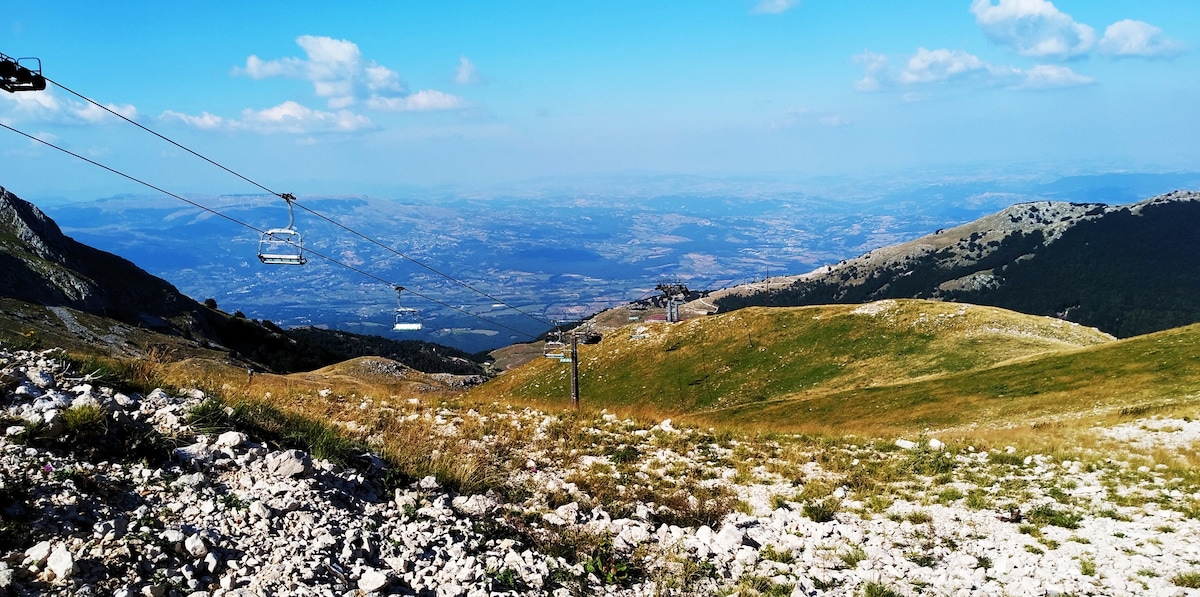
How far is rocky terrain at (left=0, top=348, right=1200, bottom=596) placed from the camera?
7.57 meters

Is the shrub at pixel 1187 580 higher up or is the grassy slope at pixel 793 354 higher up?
the shrub at pixel 1187 580

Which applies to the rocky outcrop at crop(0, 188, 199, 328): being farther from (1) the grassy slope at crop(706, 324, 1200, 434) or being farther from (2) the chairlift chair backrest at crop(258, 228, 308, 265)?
(1) the grassy slope at crop(706, 324, 1200, 434)

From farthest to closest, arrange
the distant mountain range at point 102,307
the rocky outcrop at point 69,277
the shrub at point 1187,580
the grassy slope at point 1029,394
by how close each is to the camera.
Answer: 1. the rocky outcrop at point 69,277
2. the distant mountain range at point 102,307
3. the grassy slope at point 1029,394
4. the shrub at point 1187,580

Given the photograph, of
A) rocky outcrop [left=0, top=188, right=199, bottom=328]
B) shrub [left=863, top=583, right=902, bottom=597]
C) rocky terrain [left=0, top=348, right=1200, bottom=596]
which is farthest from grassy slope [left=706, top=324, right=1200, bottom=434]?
rocky outcrop [left=0, top=188, right=199, bottom=328]

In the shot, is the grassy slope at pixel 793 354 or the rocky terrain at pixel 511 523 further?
the grassy slope at pixel 793 354

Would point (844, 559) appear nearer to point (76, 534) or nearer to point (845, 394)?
point (76, 534)

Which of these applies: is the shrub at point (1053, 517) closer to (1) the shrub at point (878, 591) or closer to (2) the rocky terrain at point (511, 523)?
(2) the rocky terrain at point (511, 523)

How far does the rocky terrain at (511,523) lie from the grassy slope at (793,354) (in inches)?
1316

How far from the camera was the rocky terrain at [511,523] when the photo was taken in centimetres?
757

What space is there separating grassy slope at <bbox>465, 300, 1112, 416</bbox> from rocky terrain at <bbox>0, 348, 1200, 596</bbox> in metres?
33.4

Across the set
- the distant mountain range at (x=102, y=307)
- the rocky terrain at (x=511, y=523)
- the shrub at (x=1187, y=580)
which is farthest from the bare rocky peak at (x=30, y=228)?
the shrub at (x=1187, y=580)

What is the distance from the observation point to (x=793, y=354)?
60.0 metres

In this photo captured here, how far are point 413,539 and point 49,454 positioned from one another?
4.89 m

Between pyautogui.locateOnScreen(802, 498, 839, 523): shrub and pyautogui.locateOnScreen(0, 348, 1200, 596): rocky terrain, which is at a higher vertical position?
pyautogui.locateOnScreen(0, 348, 1200, 596): rocky terrain
